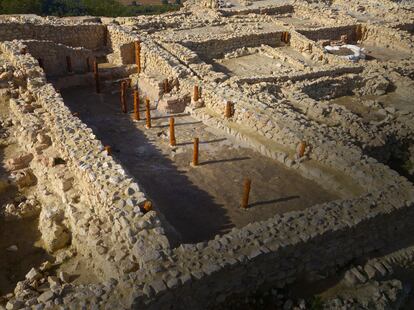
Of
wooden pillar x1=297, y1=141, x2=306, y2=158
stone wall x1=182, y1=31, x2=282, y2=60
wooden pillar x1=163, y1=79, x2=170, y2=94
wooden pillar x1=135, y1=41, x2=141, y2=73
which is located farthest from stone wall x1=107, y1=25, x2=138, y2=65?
wooden pillar x1=297, y1=141, x2=306, y2=158

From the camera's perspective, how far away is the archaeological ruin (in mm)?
6785

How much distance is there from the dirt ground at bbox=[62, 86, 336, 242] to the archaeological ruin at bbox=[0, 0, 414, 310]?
0.15 feet

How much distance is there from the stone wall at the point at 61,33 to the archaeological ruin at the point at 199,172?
0.05m

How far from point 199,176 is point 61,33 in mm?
9475

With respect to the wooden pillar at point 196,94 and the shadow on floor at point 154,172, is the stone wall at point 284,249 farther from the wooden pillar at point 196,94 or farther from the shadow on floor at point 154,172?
the wooden pillar at point 196,94

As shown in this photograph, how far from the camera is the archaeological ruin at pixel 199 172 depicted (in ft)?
22.3

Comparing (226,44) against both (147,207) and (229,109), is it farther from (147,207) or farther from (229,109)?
(147,207)

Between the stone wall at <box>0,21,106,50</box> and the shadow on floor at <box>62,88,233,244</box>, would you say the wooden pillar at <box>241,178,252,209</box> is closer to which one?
the shadow on floor at <box>62,88,233,244</box>

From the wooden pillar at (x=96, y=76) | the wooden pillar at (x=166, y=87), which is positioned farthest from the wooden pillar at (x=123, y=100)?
the wooden pillar at (x=96, y=76)

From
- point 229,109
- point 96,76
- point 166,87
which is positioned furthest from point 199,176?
point 96,76

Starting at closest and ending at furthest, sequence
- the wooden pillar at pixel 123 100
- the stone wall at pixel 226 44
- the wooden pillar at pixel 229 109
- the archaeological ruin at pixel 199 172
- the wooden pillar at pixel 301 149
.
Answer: the archaeological ruin at pixel 199 172 → the wooden pillar at pixel 301 149 → the wooden pillar at pixel 229 109 → the wooden pillar at pixel 123 100 → the stone wall at pixel 226 44

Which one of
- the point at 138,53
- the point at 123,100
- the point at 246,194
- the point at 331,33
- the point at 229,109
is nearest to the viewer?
the point at 246,194

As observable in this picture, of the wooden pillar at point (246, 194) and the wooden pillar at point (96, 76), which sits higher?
the wooden pillar at point (96, 76)

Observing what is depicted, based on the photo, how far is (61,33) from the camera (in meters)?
16.1
